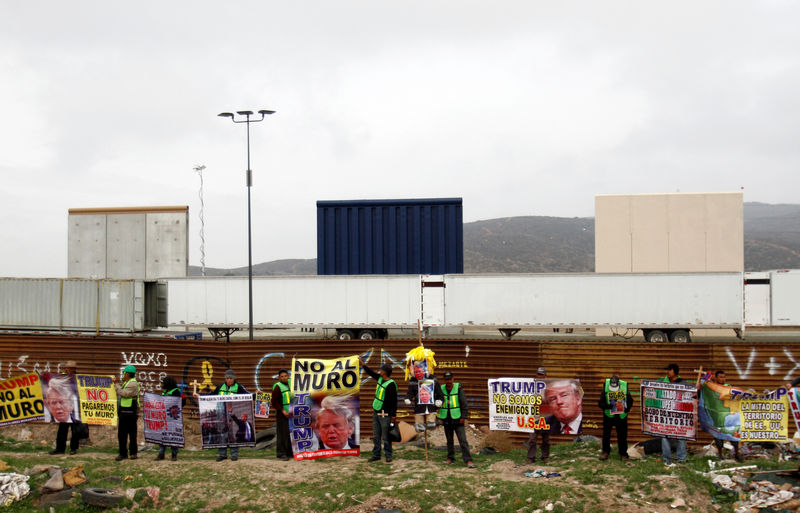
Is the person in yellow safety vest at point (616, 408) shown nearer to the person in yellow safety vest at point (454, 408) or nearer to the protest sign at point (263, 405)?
the person in yellow safety vest at point (454, 408)

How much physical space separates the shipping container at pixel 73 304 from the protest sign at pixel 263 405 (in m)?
10.9

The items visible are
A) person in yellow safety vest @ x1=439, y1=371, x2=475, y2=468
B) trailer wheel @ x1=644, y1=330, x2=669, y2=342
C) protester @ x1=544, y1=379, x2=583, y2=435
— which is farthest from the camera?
trailer wheel @ x1=644, y1=330, x2=669, y2=342

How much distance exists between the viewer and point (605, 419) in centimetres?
1137

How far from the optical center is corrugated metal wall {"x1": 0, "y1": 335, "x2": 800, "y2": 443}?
13508 millimetres

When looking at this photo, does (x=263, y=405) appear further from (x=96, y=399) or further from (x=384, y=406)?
(x=384, y=406)

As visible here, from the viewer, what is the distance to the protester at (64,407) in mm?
12656

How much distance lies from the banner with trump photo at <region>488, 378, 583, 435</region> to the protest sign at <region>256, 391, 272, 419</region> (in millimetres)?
5681

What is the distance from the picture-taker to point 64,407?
42.5ft

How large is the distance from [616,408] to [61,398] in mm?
11226

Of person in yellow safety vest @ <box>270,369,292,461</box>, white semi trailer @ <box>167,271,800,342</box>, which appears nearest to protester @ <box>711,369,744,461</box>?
person in yellow safety vest @ <box>270,369,292,461</box>

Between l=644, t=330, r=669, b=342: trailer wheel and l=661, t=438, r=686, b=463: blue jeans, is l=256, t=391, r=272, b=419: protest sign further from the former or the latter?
l=644, t=330, r=669, b=342: trailer wheel

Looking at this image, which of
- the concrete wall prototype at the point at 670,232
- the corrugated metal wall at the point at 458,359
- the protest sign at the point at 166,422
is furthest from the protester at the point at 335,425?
the concrete wall prototype at the point at 670,232

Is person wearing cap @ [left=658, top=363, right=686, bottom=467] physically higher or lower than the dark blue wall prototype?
lower

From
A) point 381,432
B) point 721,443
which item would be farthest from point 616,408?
point 381,432
